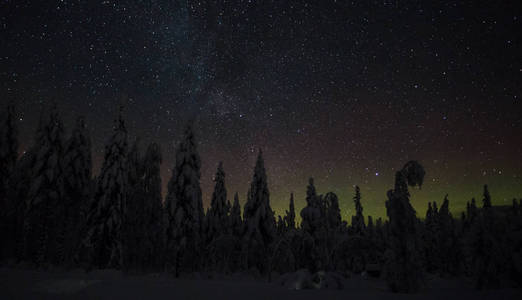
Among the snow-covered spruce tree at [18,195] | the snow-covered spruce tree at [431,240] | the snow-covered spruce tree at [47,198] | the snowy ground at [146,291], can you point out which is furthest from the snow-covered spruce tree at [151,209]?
the snow-covered spruce tree at [431,240]

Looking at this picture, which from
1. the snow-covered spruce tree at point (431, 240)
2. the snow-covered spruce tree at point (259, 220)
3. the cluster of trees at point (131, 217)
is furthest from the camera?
the snow-covered spruce tree at point (431, 240)

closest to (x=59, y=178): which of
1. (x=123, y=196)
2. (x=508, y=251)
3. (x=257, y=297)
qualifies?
(x=123, y=196)

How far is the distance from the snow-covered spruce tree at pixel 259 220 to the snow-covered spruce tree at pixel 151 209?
9.12 meters

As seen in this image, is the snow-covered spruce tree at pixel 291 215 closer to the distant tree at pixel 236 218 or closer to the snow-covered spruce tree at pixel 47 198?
the distant tree at pixel 236 218

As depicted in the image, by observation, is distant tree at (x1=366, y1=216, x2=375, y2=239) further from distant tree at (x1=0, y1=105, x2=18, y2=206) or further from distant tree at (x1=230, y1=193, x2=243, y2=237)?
distant tree at (x1=0, y1=105, x2=18, y2=206)

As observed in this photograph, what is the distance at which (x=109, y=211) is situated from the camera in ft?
81.4

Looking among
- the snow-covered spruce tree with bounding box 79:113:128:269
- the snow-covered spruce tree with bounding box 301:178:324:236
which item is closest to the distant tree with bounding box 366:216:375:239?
the snow-covered spruce tree with bounding box 301:178:324:236

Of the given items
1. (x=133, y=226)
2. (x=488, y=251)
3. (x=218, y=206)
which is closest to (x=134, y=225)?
(x=133, y=226)

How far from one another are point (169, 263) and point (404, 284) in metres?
21.9

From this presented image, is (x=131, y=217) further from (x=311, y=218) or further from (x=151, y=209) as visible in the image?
(x=311, y=218)

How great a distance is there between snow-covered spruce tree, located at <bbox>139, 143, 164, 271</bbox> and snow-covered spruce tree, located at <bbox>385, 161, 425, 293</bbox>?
73.9 ft

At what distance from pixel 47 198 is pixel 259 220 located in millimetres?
19225

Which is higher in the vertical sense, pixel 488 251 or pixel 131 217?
pixel 131 217

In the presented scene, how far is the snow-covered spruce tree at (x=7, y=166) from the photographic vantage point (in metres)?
24.9
